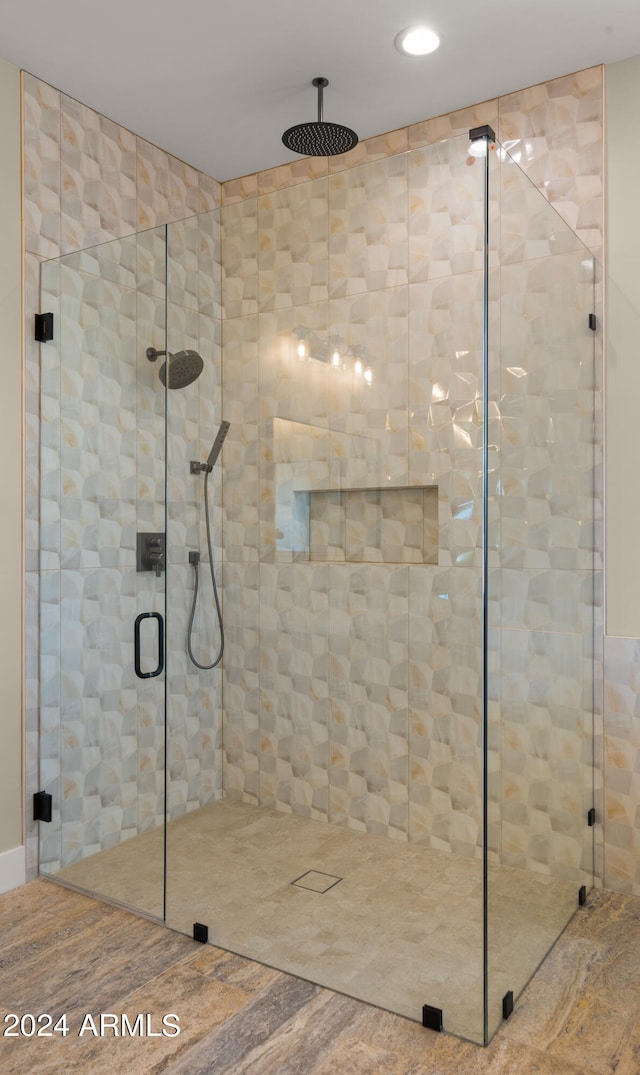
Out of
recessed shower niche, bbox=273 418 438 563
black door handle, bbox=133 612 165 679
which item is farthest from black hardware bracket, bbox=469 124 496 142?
black door handle, bbox=133 612 165 679

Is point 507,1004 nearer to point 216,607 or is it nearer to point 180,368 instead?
point 216,607

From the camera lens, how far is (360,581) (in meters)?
1.91

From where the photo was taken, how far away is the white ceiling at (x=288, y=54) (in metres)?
2.30

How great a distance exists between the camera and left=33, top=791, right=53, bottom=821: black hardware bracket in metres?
2.63

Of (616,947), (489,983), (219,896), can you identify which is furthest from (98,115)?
(616,947)

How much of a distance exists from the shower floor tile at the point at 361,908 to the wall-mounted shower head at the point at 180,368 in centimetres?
121

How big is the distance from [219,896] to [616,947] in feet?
3.77

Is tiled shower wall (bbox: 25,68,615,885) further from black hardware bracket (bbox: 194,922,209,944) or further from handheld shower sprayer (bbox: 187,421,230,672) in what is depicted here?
black hardware bracket (bbox: 194,922,209,944)

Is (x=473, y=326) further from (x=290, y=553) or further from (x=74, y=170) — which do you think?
(x=74, y=170)

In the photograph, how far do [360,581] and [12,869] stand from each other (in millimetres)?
1649

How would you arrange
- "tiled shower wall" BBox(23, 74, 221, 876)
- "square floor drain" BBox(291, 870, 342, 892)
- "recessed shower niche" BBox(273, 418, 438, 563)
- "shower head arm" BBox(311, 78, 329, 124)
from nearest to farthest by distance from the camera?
"recessed shower niche" BBox(273, 418, 438, 563) < "square floor drain" BBox(291, 870, 342, 892) < "tiled shower wall" BBox(23, 74, 221, 876) < "shower head arm" BBox(311, 78, 329, 124)

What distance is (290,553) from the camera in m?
2.01

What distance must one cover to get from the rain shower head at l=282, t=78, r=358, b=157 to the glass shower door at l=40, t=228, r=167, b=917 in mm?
691

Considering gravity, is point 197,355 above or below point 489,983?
above
